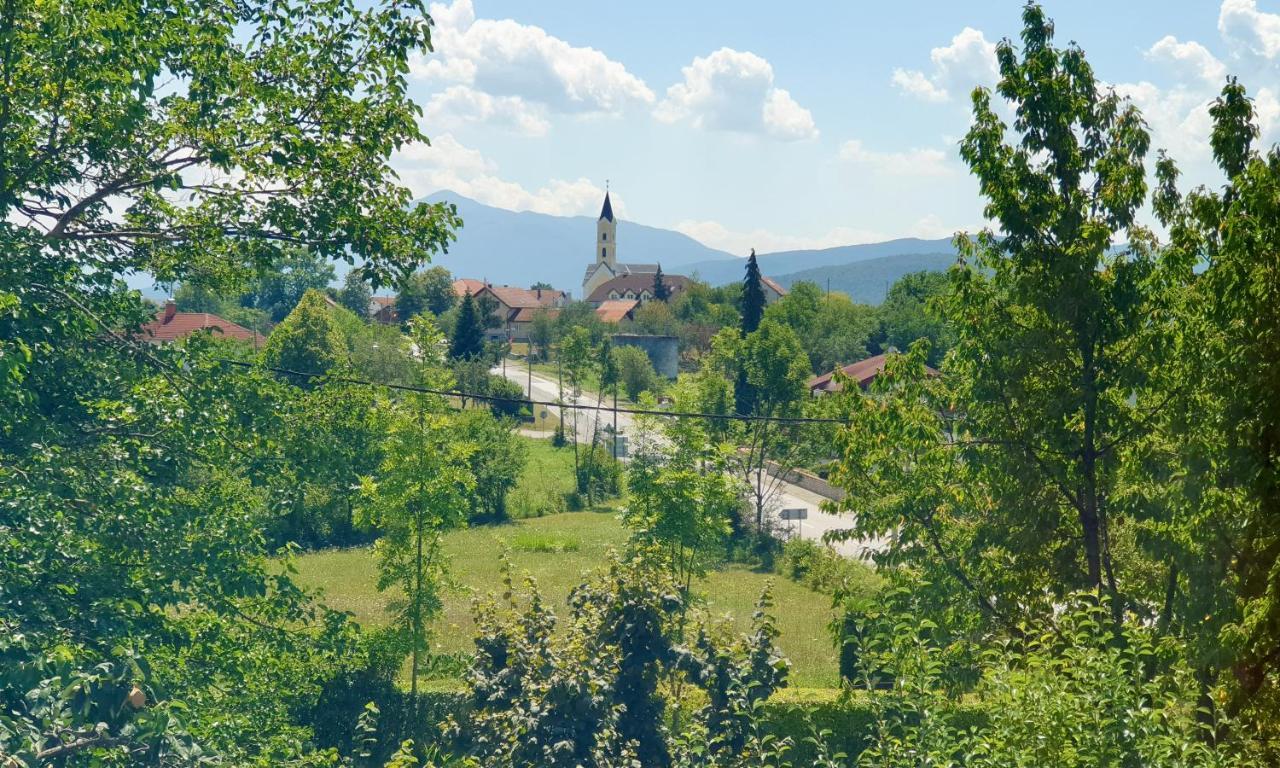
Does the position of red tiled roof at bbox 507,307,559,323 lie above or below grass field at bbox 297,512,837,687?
above

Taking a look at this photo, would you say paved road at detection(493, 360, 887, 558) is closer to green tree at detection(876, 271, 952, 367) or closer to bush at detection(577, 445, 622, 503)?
bush at detection(577, 445, 622, 503)

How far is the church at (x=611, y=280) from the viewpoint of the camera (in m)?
145

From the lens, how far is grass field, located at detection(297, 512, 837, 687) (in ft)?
78.5

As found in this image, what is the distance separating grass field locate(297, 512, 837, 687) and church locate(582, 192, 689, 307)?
76918 millimetres

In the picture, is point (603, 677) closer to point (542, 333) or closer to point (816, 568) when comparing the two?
point (816, 568)

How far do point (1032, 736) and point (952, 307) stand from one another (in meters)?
6.62

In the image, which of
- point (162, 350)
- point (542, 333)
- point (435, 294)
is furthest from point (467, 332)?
point (162, 350)

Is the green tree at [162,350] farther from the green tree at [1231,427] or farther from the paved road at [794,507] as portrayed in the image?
the paved road at [794,507]

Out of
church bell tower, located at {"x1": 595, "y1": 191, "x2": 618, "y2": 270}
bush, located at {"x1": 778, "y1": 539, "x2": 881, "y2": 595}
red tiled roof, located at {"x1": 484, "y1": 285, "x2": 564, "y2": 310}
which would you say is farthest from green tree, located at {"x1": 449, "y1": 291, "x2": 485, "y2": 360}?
church bell tower, located at {"x1": 595, "y1": 191, "x2": 618, "y2": 270}

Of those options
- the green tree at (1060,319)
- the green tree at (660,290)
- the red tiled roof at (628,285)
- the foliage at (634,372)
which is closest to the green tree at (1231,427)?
the green tree at (1060,319)

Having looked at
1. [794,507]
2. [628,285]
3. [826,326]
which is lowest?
[794,507]

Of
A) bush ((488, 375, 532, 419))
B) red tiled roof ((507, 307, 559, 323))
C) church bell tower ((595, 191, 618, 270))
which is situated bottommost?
bush ((488, 375, 532, 419))

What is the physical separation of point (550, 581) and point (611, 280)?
126 metres

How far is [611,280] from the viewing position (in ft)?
507
